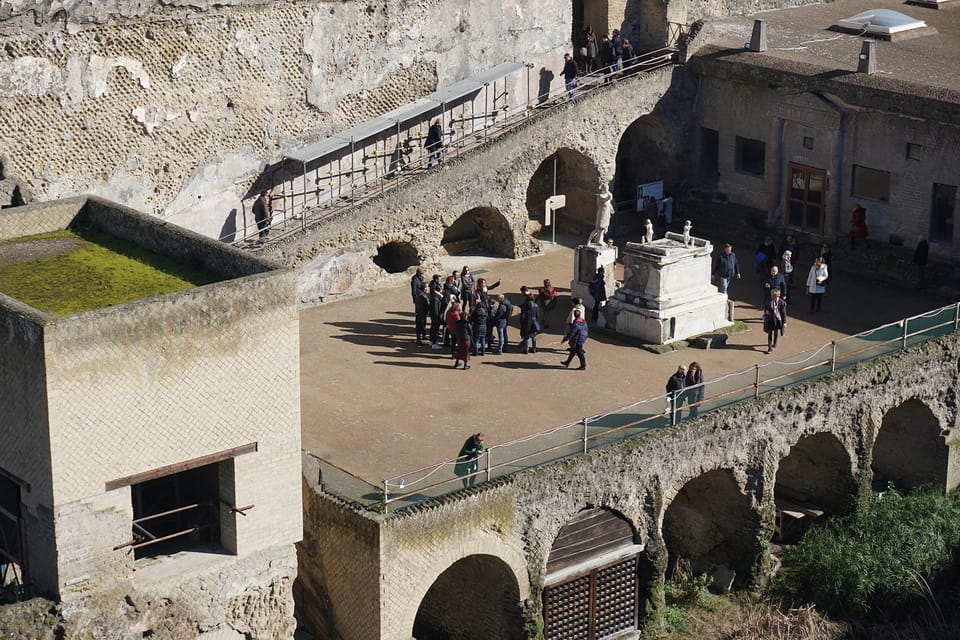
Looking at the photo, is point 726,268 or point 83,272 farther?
point 726,268

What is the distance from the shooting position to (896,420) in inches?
1602

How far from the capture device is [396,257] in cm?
4338

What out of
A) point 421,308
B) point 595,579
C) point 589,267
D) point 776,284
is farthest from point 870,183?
point 595,579

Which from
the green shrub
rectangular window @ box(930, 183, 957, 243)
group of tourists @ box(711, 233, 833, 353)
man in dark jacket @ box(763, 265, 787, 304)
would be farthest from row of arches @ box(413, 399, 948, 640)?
rectangular window @ box(930, 183, 957, 243)

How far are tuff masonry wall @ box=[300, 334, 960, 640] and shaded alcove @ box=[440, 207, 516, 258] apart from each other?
876cm

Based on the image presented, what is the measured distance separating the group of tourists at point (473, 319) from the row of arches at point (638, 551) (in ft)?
12.6

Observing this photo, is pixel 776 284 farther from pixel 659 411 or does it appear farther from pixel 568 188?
pixel 568 188

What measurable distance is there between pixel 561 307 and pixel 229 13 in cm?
913

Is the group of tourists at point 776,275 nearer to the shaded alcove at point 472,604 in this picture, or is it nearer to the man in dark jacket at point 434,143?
the man in dark jacket at point 434,143

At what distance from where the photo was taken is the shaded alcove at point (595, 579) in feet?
111

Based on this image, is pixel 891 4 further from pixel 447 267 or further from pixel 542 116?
pixel 447 267

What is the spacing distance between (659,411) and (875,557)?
5270mm

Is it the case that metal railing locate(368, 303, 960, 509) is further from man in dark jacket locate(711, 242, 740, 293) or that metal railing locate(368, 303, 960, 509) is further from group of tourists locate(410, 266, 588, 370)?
man in dark jacket locate(711, 242, 740, 293)

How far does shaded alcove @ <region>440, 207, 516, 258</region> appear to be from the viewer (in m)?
44.7
